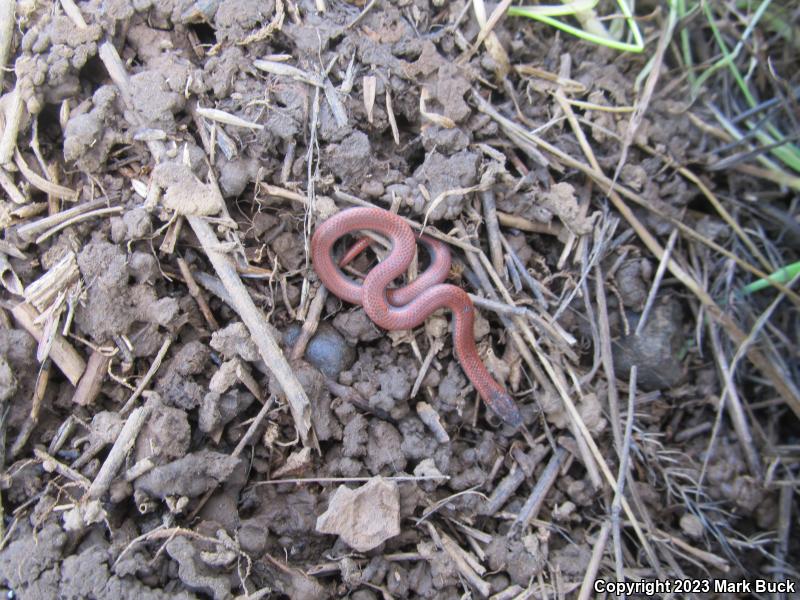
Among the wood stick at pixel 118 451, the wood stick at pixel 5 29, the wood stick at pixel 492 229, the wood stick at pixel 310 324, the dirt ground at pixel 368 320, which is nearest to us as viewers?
the wood stick at pixel 118 451

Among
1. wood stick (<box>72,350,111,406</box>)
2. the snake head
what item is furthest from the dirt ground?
the snake head

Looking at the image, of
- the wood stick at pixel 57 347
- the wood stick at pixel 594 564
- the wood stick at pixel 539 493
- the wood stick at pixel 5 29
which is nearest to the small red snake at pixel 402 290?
the wood stick at pixel 539 493

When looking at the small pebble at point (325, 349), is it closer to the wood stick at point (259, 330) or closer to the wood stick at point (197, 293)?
the wood stick at point (259, 330)

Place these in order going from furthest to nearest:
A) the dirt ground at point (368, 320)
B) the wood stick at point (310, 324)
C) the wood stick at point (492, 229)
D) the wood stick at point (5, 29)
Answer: the wood stick at point (492, 229) → the wood stick at point (310, 324) → the wood stick at point (5, 29) → the dirt ground at point (368, 320)

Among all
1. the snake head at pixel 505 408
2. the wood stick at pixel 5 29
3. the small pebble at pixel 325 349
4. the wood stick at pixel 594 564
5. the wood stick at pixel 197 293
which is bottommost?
the wood stick at pixel 594 564

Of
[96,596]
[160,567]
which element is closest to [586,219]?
[160,567]

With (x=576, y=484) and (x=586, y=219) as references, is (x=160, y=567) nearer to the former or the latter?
(x=576, y=484)
